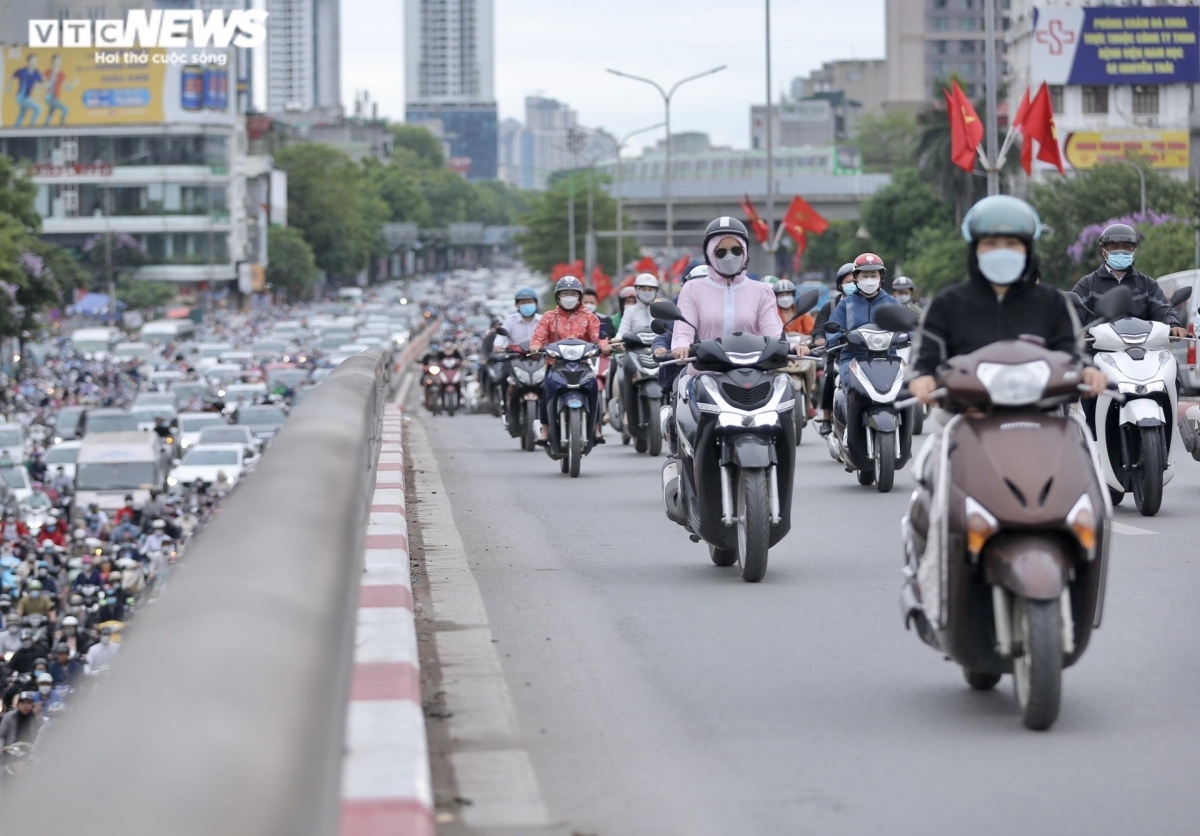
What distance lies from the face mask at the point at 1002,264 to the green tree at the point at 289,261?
484 feet

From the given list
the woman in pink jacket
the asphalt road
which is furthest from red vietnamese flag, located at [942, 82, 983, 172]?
the woman in pink jacket

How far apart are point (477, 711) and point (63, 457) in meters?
37.8

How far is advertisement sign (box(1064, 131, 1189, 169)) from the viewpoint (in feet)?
302

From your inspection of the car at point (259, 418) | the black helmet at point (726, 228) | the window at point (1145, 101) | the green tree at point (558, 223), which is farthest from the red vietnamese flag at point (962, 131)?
the green tree at point (558, 223)

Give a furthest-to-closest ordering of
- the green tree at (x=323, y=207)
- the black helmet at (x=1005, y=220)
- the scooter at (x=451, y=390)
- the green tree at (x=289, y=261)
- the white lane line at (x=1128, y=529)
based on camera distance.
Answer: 1. the green tree at (x=323, y=207)
2. the green tree at (x=289, y=261)
3. the scooter at (x=451, y=390)
4. the white lane line at (x=1128, y=529)
5. the black helmet at (x=1005, y=220)

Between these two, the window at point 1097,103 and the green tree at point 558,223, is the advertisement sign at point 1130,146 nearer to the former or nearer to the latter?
the window at point 1097,103

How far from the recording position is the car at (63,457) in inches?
1674

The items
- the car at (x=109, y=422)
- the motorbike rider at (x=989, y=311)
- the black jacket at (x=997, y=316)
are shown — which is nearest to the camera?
the motorbike rider at (x=989, y=311)

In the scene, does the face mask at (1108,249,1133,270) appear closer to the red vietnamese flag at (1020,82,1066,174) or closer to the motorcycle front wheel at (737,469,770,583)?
the motorcycle front wheel at (737,469,770,583)

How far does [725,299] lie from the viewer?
36.6ft

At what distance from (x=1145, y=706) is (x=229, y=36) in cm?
13672

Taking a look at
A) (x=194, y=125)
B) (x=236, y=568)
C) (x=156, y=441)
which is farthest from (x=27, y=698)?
(x=194, y=125)

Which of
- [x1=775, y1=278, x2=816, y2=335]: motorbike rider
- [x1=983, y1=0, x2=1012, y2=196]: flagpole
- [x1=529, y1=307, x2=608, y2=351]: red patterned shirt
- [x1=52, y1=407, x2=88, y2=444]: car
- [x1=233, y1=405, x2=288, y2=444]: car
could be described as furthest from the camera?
[x1=52, y1=407, x2=88, y2=444]: car

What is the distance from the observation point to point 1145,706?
6.91 metres
